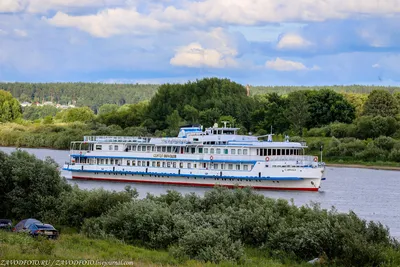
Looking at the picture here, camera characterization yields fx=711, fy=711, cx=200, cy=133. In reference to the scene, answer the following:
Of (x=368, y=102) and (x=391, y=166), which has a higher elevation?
(x=368, y=102)

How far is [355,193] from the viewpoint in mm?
56719

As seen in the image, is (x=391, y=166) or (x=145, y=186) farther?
(x=391, y=166)

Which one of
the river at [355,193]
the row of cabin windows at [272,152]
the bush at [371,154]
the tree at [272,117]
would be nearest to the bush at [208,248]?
the river at [355,193]

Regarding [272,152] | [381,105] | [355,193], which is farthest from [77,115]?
[355,193]

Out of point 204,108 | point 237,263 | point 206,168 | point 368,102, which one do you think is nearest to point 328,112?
point 368,102

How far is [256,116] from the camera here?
11312cm

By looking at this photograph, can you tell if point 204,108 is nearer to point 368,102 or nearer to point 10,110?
point 368,102

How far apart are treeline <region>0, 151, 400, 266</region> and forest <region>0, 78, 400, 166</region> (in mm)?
52779

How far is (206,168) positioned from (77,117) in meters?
88.3

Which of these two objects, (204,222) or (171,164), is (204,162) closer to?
(171,164)

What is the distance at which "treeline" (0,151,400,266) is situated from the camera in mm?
26922

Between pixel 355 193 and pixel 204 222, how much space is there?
93.6 feet

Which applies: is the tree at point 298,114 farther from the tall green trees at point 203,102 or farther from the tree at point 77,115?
the tree at point 77,115

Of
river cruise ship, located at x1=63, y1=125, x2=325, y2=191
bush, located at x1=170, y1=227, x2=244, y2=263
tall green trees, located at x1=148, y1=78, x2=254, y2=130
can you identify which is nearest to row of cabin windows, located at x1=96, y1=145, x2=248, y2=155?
river cruise ship, located at x1=63, y1=125, x2=325, y2=191
